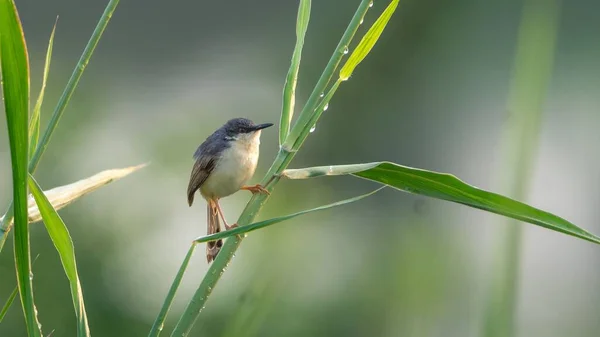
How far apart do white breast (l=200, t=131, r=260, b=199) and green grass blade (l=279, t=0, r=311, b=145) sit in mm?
1442

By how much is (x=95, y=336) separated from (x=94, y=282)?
305 mm

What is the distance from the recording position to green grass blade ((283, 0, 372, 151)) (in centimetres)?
120

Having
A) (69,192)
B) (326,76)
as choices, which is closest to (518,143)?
(326,76)

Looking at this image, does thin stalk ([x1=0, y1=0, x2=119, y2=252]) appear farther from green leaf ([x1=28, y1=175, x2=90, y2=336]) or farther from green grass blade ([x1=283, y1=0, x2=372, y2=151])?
green grass blade ([x1=283, y1=0, x2=372, y2=151])

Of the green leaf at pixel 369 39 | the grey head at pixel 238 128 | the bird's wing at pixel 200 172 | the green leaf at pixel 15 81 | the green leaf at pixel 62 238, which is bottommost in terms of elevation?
the green leaf at pixel 62 238

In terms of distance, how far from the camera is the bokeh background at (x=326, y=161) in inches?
161

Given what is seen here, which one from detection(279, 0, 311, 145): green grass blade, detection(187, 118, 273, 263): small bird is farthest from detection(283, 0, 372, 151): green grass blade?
detection(187, 118, 273, 263): small bird

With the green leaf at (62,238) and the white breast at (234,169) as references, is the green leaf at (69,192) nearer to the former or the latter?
the green leaf at (62,238)

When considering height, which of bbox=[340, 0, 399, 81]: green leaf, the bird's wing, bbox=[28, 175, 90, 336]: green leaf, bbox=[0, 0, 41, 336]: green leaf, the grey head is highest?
bbox=[340, 0, 399, 81]: green leaf

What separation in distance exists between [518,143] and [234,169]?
6.64 ft

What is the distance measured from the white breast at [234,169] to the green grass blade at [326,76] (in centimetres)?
159

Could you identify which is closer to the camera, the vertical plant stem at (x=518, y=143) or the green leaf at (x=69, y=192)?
the vertical plant stem at (x=518, y=143)

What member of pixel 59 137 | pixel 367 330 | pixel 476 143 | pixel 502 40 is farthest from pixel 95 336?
pixel 502 40

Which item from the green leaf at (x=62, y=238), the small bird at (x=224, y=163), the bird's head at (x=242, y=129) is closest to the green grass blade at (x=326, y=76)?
the green leaf at (x=62, y=238)
